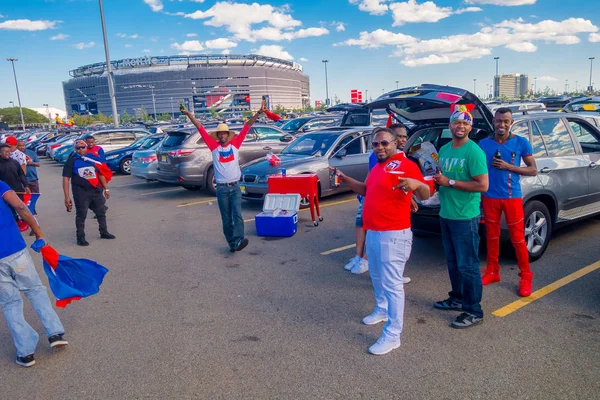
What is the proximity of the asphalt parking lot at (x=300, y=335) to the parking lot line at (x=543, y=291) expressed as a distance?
3 cm

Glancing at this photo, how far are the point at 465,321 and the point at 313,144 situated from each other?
6.52 metres

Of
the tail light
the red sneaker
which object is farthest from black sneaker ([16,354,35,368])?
the tail light

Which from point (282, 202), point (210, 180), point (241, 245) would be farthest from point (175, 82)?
point (241, 245)

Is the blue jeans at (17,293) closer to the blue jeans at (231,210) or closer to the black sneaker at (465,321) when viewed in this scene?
the blue jeans at (231,210)

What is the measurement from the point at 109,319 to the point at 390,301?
284 centimetres

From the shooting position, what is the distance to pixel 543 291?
15.4ft

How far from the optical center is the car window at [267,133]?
13367mm

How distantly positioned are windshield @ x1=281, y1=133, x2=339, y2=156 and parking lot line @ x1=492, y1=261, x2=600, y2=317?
5.49m

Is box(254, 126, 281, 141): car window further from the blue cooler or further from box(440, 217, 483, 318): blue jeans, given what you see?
box(440, 217, 483, 318): blue jeans

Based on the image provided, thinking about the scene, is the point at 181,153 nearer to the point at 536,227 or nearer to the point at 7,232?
the point at 7,232

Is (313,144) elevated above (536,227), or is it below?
above

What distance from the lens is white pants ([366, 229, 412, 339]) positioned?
347cm

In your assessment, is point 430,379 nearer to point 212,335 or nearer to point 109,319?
point 212,335

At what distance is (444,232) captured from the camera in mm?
4145
